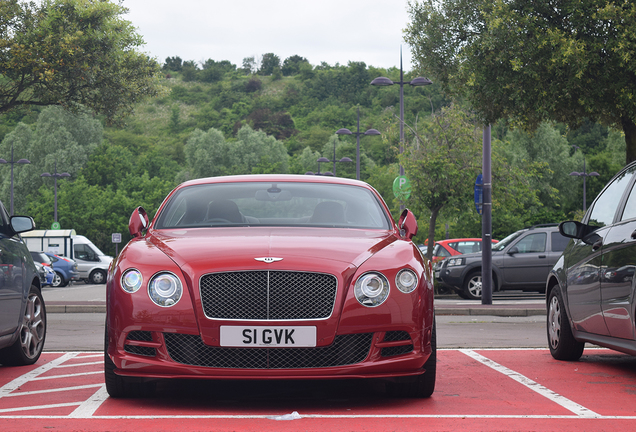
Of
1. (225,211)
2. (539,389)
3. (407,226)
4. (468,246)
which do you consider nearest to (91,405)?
(225,211)

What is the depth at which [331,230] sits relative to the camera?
613cm

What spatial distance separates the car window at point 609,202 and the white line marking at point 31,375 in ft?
15.6

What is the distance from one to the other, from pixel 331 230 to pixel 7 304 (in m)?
2.72

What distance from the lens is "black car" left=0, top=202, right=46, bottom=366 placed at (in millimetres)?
6830

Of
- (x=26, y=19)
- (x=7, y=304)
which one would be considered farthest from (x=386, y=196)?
(x=7, y=304)

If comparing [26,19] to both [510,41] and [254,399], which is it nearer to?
Result: [510,41]

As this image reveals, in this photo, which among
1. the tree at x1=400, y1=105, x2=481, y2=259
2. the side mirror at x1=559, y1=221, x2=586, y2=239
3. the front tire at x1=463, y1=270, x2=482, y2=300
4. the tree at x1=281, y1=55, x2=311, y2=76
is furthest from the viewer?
the tree at x1=281, y1=55, x2=311, y2=76

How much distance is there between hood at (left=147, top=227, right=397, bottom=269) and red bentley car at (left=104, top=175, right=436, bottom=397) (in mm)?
12

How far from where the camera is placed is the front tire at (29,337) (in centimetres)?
745

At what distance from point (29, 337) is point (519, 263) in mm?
14436

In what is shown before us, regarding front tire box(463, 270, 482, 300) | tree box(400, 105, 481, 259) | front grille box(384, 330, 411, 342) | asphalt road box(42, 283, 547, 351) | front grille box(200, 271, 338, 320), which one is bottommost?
front tire box(463, 270, 482, 300)

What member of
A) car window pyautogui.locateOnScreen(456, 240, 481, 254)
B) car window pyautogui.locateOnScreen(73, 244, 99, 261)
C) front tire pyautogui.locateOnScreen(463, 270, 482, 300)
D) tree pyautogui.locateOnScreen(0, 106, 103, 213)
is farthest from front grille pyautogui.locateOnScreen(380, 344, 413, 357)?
tree pyautogui.locateOnScreen(0, 106, 103, 213)

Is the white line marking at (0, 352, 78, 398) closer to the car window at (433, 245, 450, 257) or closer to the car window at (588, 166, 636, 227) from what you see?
the car window at (588, 166, 636, 227)

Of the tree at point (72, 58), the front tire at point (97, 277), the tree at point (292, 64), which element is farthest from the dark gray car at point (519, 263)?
the tree at point (292, 64)
